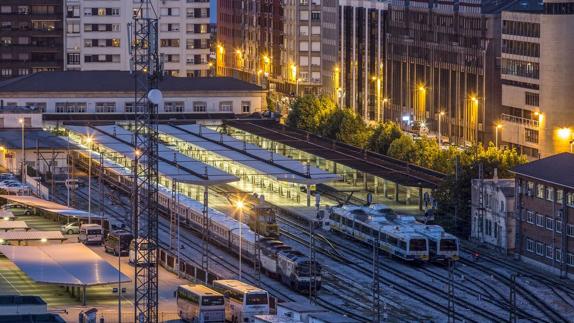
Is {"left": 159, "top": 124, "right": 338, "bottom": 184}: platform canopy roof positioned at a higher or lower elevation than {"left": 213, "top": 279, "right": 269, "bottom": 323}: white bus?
higher

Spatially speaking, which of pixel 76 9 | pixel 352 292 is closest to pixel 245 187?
pixel 352 292

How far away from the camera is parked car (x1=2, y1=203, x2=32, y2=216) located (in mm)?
108500

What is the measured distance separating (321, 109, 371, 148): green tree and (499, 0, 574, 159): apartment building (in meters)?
9.05

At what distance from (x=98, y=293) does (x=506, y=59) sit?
53585 mm

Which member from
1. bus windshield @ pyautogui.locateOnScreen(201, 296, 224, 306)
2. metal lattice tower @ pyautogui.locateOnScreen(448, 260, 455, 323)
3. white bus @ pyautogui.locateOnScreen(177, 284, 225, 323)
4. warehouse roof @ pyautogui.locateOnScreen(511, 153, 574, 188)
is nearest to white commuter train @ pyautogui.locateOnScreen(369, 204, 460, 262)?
metal lattice tower @ pyautogui.locateOnScreen(448, 260, 455, 323)

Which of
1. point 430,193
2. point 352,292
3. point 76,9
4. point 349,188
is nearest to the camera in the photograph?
point 352,292

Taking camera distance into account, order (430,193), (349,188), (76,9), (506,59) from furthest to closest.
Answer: (76,9) < (506,59) < (349,188) < (430,193)

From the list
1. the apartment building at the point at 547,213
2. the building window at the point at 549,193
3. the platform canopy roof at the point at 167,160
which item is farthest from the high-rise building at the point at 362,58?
the building window at the point at 549,193

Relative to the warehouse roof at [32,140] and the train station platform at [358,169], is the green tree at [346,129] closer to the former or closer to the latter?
the train station platform at [358,169]

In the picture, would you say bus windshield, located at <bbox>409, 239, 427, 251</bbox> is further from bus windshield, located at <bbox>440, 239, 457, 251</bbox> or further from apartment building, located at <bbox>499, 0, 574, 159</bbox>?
apartment building, located at <bbox>499, 0, 574, 159</bbox>

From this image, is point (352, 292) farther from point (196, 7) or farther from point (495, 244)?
point (196, 7)

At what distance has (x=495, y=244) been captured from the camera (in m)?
95.2

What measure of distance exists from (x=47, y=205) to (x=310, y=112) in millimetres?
44451

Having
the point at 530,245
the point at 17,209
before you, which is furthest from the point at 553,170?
the point at 17,209
